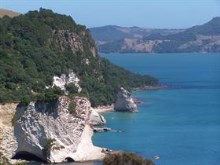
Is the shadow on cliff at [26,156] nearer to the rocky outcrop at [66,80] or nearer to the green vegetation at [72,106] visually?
the green vegetation at [72,106]

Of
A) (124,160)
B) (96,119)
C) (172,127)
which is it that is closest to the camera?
(124,160)

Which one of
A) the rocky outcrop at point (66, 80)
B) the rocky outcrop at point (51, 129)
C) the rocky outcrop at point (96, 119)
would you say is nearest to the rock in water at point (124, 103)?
the rocky outcrop at point (66, 80)

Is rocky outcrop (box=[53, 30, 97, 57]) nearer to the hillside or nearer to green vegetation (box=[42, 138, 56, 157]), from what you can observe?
the hillside

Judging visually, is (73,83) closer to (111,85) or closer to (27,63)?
(27,63)

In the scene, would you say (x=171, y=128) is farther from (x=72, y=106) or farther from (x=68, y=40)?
(x=68, y=40)

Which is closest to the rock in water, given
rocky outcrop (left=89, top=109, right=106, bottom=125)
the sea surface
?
the sea surface

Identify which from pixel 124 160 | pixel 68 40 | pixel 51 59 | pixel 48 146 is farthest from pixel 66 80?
pixel 124 160
